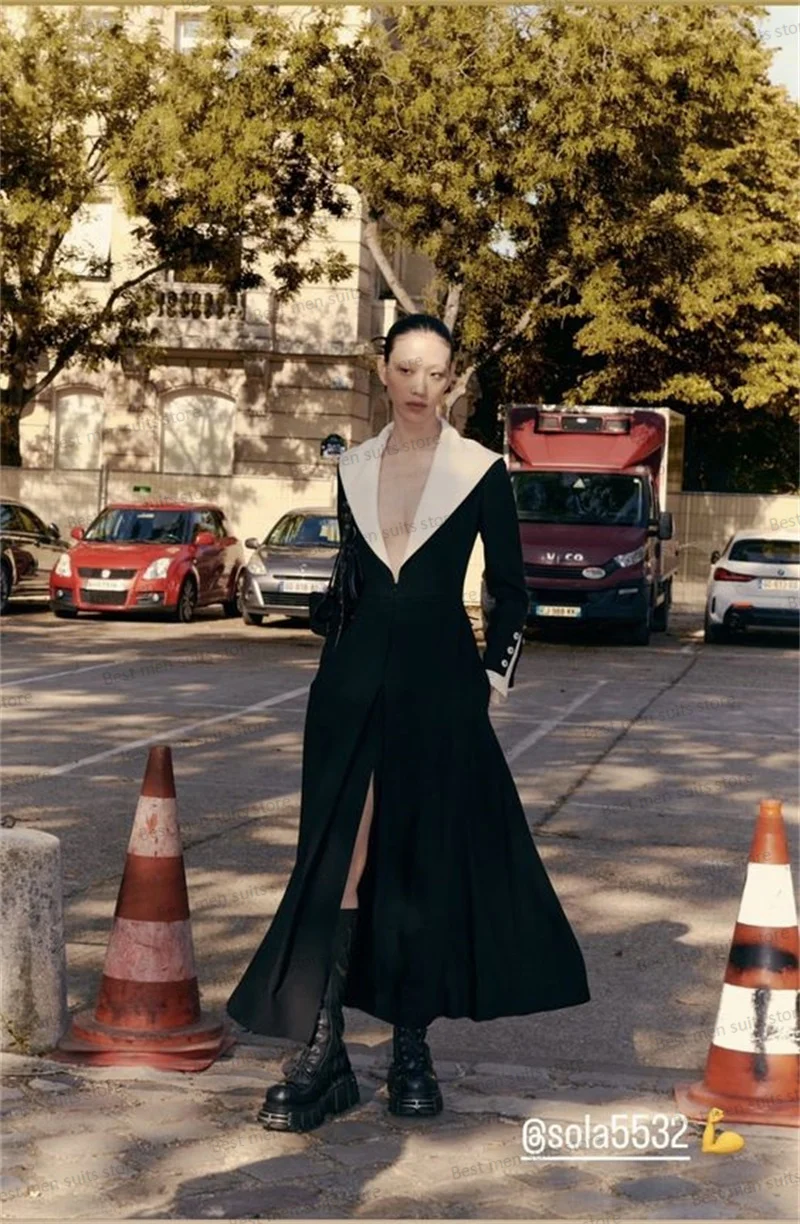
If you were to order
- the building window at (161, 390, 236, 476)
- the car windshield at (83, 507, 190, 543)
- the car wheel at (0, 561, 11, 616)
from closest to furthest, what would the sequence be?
the car wheel at (0, 561, 11, 616) → the car windshield at (83, 507, 190, 543) → the building window at (161, 390, 236, 476)

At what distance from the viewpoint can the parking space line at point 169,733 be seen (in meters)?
12.5

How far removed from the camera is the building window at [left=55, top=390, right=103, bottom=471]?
1649 inches

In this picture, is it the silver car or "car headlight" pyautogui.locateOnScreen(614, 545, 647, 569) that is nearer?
"car headlight" pyautogui.locateOnScreen(614, 545, 647, 569)

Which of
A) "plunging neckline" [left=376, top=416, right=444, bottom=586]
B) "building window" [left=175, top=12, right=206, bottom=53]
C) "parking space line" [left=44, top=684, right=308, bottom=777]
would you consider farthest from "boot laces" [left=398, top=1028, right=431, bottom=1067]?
"building window" [left=175, top=12, right=206, bottom=53]

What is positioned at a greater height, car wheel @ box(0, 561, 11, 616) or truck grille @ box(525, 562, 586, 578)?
truck grille @ box(525, 562, 586, 578)

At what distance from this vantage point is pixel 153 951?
6.04 meters

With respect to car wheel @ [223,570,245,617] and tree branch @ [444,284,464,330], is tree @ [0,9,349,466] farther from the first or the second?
car wheel @ [223,570,245,617]

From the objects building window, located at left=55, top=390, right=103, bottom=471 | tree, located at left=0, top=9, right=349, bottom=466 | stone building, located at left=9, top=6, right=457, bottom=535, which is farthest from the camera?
building window, located at left=55, top=390, right=103, bottom=471

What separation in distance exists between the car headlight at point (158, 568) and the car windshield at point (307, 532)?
1422 mm

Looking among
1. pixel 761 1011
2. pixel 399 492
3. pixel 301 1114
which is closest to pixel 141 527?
pixel 399 492

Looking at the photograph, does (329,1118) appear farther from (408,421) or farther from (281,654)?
(281,654)

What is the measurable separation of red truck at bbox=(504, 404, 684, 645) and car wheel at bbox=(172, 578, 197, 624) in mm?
4720

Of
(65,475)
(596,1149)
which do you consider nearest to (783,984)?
(596,1149)

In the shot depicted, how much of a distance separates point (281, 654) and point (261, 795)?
11783mm
